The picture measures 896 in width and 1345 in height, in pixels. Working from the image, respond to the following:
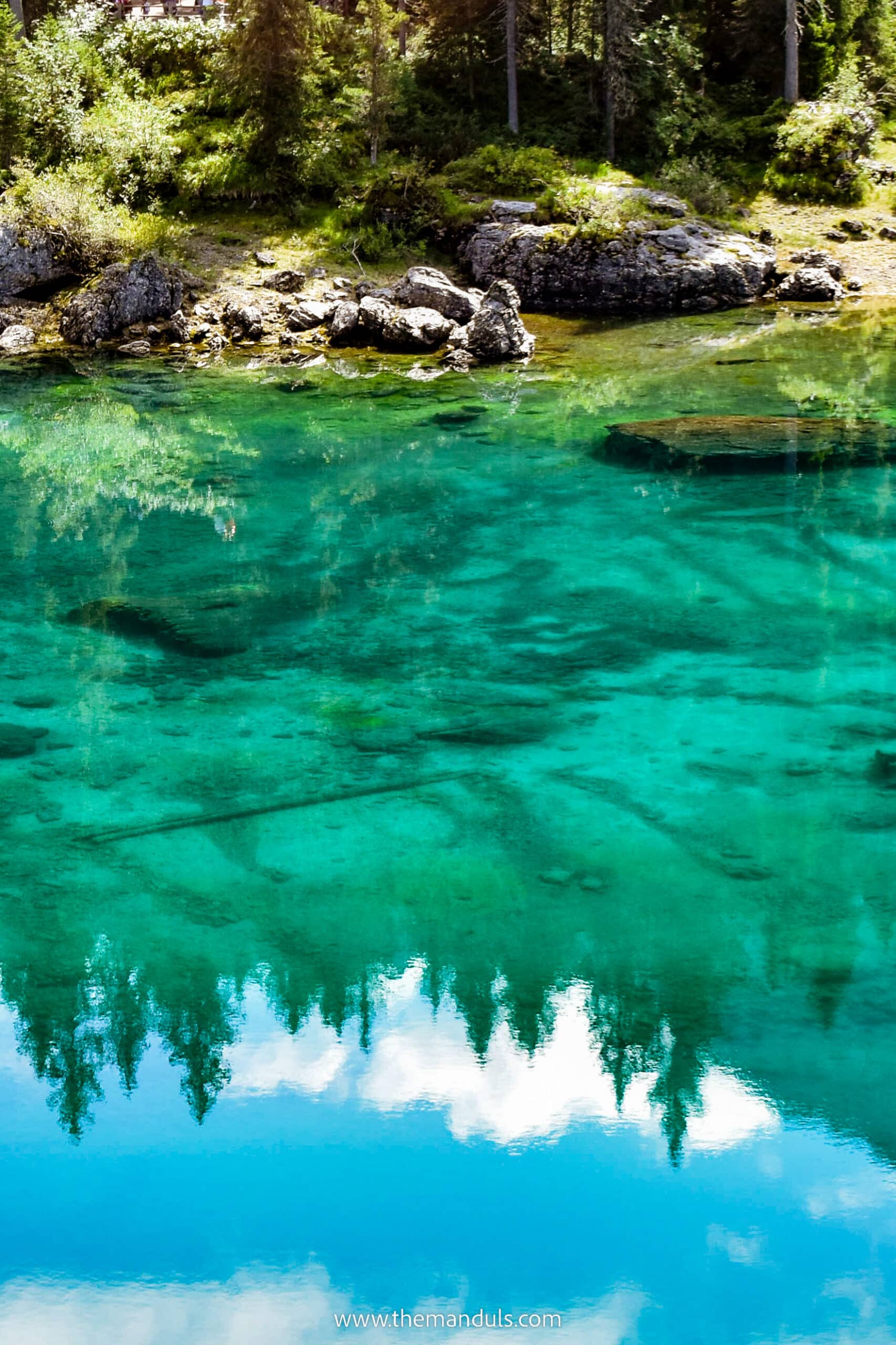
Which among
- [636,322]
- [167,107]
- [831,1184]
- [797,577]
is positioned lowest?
[831,1184]

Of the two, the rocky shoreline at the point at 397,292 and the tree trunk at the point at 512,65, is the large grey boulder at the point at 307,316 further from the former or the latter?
the tree trunk at the point at 512,65

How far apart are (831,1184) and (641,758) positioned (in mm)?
4545

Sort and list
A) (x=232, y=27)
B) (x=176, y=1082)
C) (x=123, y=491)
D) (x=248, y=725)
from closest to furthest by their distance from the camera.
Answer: (x=176, y=1082) → (x=248, y=725) → (x=123, y=491) → (x=232, y=27)

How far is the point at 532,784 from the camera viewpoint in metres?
10.2

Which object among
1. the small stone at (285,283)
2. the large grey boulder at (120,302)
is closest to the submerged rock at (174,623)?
the large grey boulder at (120,302)

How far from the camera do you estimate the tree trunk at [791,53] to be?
4012 cm

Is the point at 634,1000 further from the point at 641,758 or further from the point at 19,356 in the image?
the point at 19,356

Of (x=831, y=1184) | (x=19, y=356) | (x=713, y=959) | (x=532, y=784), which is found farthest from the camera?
(x=19, y=356)

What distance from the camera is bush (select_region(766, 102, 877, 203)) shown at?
3741 centimetres

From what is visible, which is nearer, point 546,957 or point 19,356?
point 546,957

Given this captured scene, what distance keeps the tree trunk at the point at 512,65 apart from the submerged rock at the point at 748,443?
70.9 feet

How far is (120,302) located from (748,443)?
57.3 feet

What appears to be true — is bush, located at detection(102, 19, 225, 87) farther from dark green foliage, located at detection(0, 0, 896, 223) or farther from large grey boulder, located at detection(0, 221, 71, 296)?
large grey boulder, located at detection(0, 221, 71, 296)

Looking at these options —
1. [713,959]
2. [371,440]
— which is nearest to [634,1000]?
[713,959]
